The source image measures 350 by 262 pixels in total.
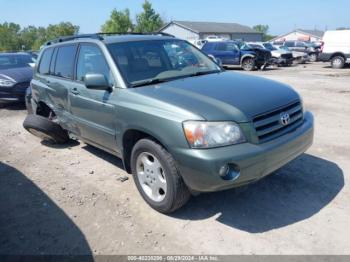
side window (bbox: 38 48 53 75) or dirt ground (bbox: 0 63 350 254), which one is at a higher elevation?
side window (bbox: 38 48 53 75)

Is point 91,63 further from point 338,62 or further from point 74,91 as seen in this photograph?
point 338,62

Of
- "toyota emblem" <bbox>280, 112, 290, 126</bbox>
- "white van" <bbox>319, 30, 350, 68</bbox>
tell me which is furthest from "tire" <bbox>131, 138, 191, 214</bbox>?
"white van" <bbox>319, 30, 350, 68</bbox>

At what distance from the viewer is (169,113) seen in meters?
3.29

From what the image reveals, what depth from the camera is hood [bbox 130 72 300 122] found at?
3205 mm

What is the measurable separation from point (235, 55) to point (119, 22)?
4410 centimetres

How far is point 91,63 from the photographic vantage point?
4516 mm

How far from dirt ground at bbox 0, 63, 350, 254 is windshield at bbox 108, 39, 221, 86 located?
146 cm

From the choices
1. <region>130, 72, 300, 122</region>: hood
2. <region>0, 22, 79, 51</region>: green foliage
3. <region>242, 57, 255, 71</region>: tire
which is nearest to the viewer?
<region>130, 72, 300, 122</region>: hood

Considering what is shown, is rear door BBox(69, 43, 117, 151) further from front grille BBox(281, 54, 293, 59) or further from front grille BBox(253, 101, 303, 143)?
front grille BBox(281, 54, 293, 59)

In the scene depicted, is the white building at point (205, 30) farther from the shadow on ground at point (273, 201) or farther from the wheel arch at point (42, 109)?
the shadow on ground at point (273, 201)

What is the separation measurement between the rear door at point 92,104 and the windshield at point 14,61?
6816mm

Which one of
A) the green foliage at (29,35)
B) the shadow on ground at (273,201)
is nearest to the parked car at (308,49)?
the shadow on ground at (273,201)

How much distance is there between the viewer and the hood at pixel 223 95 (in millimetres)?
3205

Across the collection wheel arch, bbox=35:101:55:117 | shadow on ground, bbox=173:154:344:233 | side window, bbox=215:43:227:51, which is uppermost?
side window, bbox=215:43:227:51
